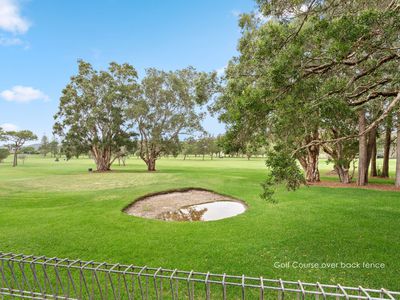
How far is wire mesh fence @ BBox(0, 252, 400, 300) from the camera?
2.38m

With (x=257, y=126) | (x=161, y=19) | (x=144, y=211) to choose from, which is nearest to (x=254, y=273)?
(x=257, y=126)

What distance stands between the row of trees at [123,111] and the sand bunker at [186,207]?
20.6 metres

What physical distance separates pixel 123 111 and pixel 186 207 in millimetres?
26137

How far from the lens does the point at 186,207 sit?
43.6ft

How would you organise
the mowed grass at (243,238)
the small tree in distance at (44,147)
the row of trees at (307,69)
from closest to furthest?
1. the row of trees at (307,69)
2. the mowed grass at (243,238)
3. the small tree in distance at (44,147)

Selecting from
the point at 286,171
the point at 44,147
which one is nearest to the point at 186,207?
the point at 286,171

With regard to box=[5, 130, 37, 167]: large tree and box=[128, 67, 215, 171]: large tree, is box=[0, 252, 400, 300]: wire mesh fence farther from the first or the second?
box=[5, 130, 37, 167]: large tree

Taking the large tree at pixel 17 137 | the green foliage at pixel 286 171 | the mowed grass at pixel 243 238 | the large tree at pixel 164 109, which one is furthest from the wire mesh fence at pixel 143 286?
the large tree at pixel 17 137

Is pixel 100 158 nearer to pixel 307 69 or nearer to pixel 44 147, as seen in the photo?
pixel 307 69

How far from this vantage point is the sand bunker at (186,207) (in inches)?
454

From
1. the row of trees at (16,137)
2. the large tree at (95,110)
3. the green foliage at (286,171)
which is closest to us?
the green foliage at (286,171)

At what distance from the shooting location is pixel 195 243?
24.6 ft

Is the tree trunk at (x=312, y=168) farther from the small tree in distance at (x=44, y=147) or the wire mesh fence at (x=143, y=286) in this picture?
the small tree in distance at (x=44, y=147)

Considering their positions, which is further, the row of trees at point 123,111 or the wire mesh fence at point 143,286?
the row of trees at point 123,111
